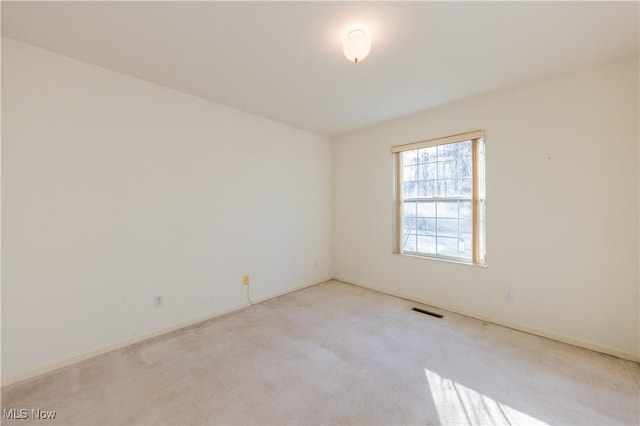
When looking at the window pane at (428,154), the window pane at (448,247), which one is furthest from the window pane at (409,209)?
the window pane at (428,154)

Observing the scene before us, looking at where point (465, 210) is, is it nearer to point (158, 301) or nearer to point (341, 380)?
point (341, 380)

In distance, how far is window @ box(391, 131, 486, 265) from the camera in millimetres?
3053

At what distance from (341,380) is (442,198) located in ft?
8.16

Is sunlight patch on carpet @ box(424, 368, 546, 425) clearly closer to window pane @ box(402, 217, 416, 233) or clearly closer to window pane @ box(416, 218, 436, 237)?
window pane @ box(416, 218, 436, 237)

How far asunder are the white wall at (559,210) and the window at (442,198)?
15 cm

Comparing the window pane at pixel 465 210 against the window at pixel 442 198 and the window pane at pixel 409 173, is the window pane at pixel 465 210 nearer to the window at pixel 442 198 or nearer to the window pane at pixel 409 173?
the window at pixel 442 198

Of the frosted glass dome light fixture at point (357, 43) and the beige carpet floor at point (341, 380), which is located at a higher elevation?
the frosted glass dome light fixture at point (357, 43)

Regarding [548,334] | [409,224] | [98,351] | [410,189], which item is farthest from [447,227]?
[98,351]

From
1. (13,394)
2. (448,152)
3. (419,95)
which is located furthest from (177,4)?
(448,152)

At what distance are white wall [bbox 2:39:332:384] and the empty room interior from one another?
16 millimetres

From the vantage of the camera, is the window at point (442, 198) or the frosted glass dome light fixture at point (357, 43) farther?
the window at point (442, 198)

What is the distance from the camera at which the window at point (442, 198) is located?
10.0 feet

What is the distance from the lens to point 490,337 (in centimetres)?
253

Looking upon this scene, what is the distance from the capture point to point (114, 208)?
7.78 feet
